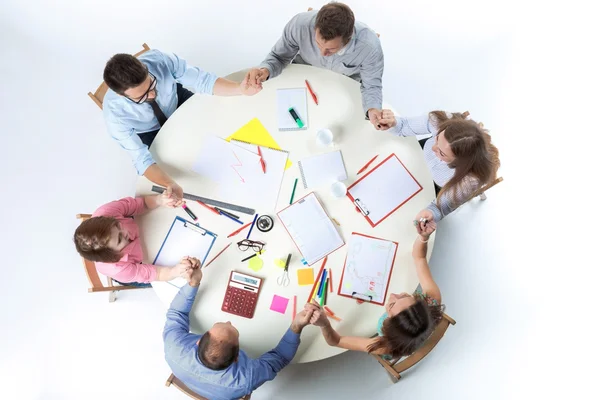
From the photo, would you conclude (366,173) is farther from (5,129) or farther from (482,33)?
(5,129)

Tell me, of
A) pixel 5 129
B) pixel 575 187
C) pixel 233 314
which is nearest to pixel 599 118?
pixel 575 187

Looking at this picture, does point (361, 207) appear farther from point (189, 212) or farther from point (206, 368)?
point (206, 368)

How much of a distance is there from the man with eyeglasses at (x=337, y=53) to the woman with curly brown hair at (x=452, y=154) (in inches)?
5.9

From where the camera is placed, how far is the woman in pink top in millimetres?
1472

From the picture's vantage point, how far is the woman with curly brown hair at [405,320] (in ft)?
4.70

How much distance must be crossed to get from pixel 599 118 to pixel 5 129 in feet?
11.4

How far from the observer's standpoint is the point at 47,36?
8.18 feet

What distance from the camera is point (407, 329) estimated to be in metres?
1.42

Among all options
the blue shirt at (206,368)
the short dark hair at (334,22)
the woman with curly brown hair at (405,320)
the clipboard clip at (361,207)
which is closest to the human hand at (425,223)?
the woman with curly brown hair at (405,320)

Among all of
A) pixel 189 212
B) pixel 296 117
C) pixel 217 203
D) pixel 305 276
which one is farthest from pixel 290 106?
pixel 305 276

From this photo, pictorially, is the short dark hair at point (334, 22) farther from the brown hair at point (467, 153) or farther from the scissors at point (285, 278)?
the scissors at point (285, 278)

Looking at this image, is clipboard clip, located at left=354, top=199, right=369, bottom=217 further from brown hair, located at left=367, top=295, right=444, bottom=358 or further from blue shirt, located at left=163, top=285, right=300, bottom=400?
blue shirt, located at left=163, top=285, right=300, bottom=400

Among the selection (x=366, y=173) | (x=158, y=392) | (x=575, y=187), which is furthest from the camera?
(x=158, y=392)

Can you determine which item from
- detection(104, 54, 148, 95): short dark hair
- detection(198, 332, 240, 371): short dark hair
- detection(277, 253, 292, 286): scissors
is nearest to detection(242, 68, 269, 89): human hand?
detection(104, 54, 148, 95): short dark hair
